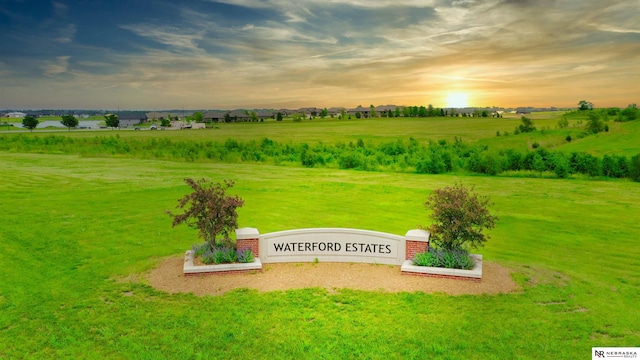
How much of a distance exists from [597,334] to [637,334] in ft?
3.04

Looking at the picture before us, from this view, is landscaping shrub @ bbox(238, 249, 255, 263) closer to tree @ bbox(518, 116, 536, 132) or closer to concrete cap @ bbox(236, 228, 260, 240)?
concrete cap @ bbox(236, 228, 260, 240)

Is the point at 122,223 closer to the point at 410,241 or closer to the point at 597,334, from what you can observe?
the point at 410,241

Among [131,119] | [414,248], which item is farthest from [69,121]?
[414,248]

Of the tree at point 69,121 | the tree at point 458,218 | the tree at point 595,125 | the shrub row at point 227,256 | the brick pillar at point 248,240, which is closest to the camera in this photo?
the tree at point 458,218

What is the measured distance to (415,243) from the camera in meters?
14.6

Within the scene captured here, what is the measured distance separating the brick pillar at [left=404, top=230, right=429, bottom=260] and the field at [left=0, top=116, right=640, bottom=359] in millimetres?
2389

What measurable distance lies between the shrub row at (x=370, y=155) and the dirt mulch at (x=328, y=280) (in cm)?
3233

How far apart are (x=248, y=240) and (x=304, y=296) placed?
328 cm

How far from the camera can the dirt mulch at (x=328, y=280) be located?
13094mm

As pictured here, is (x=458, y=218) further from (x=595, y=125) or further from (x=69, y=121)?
(x=69, y=121)

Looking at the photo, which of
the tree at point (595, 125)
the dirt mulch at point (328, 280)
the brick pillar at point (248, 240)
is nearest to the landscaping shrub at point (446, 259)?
the dirt mulch at point (328, 280)

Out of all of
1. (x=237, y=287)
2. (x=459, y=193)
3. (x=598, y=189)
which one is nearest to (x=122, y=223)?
(x=237, y=287)

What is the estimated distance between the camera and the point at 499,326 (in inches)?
420

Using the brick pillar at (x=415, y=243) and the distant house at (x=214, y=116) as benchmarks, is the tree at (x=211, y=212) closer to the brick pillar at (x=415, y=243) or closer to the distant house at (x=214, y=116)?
the brick pillar at (x=415, y=243)
